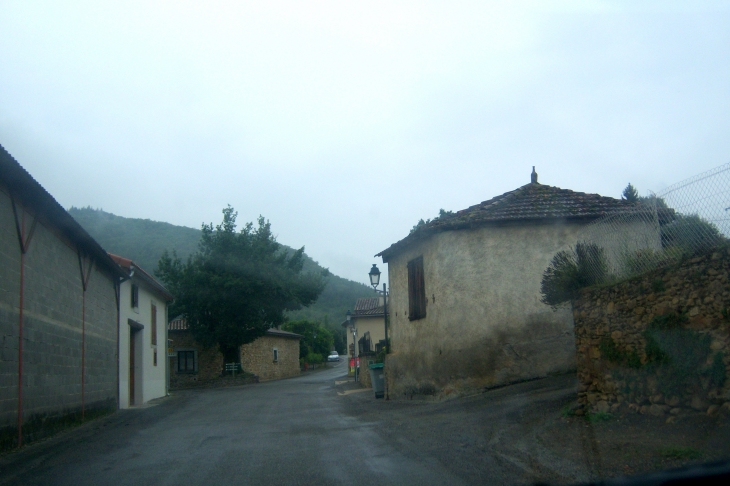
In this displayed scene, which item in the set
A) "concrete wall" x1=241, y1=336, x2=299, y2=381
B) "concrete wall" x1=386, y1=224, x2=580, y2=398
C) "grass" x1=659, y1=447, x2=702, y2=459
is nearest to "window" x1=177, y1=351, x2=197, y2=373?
"concrete wall" x1=241, y1=336, x2=299, y2=381

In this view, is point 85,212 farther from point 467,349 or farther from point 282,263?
point 467,349

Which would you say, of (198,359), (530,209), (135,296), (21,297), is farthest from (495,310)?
(198,359)

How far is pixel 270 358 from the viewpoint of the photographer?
4844 centimetres

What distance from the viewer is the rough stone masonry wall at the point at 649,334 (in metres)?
7.03

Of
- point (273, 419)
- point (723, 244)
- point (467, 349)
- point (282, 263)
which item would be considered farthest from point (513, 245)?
point (282, 263)

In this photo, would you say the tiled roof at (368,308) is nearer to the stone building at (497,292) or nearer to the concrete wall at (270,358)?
the concrete wall at (270,358)

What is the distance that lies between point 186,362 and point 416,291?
28.8 m

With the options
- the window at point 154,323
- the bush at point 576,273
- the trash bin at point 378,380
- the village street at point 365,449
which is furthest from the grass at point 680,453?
the window at point 154,323

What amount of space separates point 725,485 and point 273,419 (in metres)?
11.5

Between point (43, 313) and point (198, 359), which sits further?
point (198, 359)

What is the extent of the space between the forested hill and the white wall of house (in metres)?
33.3

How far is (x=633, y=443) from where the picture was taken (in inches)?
277

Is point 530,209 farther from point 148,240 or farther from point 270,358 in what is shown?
point 148,240

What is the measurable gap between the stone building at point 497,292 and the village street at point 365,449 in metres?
1.20
